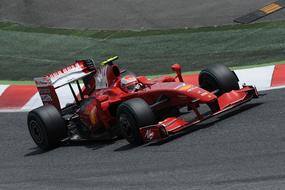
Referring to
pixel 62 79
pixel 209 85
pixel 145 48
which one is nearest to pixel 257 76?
pixel 209 85

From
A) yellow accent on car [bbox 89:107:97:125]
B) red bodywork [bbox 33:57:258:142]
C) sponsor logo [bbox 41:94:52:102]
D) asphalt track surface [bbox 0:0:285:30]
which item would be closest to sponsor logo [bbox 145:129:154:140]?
red bodywork [bbox 33:57:258:142]

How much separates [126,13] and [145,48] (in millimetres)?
2328

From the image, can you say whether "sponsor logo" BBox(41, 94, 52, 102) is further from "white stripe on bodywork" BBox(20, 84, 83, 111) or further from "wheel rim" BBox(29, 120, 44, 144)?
"white stripe on bodywork" BBox(20, 84, 83, 111)

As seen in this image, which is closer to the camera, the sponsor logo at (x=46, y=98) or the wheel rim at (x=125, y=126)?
the wheel rim at (x=125, y=126)

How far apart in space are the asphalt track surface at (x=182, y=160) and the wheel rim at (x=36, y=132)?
0.64ft

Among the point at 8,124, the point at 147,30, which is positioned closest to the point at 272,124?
the point at 8,124

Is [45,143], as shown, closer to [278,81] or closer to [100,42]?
[278,81]

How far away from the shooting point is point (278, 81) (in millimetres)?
12344

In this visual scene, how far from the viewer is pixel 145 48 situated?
51.9 feet

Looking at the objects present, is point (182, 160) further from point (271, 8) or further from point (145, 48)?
point (271, 8)

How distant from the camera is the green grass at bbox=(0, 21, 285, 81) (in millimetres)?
14383

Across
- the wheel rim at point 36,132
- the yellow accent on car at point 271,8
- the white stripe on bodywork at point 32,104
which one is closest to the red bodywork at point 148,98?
the wheel rim at point 36,132

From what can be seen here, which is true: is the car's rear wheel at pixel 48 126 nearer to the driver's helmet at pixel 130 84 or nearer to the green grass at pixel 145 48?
the driver's helmet at pixel 130 84

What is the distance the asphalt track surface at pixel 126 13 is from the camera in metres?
16.6
